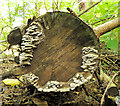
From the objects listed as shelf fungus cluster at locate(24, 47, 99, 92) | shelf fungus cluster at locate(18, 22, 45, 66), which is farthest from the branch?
shelf fungus cluster at locate(18, 22, 45, 66)

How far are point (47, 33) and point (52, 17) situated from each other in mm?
177

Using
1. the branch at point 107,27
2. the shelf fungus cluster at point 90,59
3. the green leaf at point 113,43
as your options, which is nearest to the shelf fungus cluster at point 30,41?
the shelf fungus cluster at point 90,59

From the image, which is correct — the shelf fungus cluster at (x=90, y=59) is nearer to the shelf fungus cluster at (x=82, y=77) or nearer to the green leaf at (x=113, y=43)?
the shelf fungus cluster at (x=82, y=77)

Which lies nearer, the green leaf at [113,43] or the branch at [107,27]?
the green leaf at [113,43]

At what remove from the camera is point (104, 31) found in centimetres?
119

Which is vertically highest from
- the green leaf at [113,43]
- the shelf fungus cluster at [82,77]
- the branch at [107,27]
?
the branch at [107,27]

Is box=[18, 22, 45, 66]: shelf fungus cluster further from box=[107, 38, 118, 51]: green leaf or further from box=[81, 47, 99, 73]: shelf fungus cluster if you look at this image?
box=[107, 38, 118, 51]: green leaf

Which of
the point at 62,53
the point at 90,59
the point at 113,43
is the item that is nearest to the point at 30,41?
the point at 62,53

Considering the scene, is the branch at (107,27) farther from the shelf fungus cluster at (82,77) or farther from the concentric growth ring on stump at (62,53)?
the shelf fungus cluster at (82,77)

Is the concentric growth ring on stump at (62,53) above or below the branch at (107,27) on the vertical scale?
below

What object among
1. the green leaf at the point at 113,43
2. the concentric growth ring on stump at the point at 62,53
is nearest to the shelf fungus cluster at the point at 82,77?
the concentric growth ring on stump at the point at 62,53

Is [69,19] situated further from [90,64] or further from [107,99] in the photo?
[107,99]

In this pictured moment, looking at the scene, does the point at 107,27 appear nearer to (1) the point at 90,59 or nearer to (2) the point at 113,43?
(2) the point at 113,43

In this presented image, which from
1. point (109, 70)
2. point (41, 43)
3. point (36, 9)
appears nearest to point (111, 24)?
point (41, 43)
